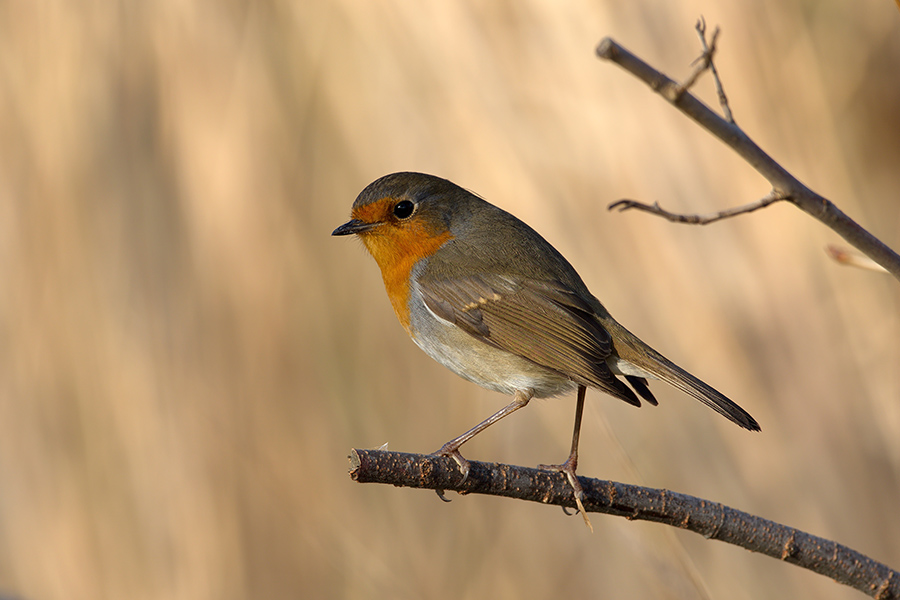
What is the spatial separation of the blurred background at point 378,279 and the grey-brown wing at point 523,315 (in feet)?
2.79

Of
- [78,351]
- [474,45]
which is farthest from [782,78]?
[78,351]

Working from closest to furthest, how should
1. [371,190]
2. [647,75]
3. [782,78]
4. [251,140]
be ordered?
1. [647,75]
2. [371,190]
3. [782,78]
4. [251,140]

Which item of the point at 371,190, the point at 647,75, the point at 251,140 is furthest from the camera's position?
the point at 251,140

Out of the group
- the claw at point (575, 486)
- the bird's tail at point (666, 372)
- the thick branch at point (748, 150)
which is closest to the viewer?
the thick branch at point (748, 150)

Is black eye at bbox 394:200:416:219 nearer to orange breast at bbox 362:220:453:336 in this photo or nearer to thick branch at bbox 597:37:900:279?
orange breast at bbox 362:220:453:336

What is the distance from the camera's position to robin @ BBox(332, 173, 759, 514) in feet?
6.40

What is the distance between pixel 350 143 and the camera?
318cm

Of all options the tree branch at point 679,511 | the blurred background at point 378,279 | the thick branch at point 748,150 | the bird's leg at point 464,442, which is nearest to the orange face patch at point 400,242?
the bird's leg at point 464,442

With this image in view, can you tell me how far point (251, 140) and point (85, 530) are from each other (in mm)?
1600

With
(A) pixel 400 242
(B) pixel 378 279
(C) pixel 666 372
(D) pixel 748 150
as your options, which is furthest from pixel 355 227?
(B) pixel 378 279

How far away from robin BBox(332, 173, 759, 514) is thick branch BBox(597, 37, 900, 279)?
92cm

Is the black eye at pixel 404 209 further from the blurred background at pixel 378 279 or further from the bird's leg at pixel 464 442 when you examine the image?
the blurred background at pixel 378 279

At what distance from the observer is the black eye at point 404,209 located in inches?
81.6

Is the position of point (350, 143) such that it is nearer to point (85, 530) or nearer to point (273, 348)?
point (273, 348)
